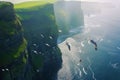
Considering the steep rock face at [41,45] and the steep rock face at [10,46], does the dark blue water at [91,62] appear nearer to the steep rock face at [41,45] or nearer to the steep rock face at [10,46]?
the steep rock face at [41,45]

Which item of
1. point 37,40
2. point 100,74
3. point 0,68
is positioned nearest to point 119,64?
point 100,74

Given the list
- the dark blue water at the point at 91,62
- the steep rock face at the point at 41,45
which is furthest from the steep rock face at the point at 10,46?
the dark blue water at the point at 91,62

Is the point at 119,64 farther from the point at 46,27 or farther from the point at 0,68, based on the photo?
the point at 0,68

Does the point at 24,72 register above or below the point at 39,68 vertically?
above

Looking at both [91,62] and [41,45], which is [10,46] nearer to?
[41,45]

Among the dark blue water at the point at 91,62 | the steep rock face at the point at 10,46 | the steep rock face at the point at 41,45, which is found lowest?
the dark blue water at the point at 91,62

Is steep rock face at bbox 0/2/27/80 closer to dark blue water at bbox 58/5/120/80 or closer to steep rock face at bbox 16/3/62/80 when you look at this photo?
steep rock face at bbox 16/3/62/80
